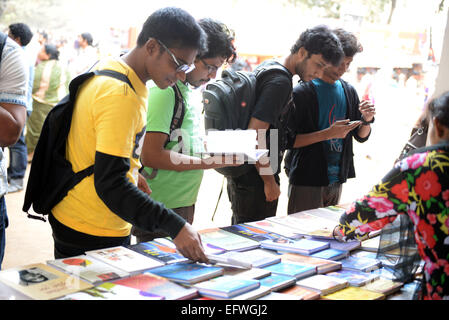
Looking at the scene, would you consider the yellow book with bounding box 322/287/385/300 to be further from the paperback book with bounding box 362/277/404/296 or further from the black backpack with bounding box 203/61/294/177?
the black backpack with bounding box 203/61/294/177

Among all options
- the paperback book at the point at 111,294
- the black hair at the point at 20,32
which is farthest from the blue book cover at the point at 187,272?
the black hair at the point at 20,32

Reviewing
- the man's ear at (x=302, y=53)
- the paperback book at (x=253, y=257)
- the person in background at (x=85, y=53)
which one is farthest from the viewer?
the person in background at (x=85, y=53)

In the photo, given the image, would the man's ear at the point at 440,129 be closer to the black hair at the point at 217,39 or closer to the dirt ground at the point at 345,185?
the black hair at the point at 217,39

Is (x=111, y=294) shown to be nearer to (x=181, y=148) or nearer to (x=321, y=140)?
(x=181, y=148)

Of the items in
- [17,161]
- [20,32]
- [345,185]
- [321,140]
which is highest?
[20,32]

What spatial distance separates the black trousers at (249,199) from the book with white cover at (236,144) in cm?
33

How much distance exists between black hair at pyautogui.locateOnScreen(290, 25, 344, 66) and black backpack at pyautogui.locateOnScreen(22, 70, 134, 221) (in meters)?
1.16

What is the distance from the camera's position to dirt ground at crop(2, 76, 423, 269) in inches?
149

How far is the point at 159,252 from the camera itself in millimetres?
1687

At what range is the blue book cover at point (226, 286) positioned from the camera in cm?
134

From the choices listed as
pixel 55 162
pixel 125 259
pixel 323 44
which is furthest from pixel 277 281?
pixel 323 44

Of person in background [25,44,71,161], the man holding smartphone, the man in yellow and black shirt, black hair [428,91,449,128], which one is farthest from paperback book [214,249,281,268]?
person in background [25,44,71,161]

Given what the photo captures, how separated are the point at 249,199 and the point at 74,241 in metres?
1.04
